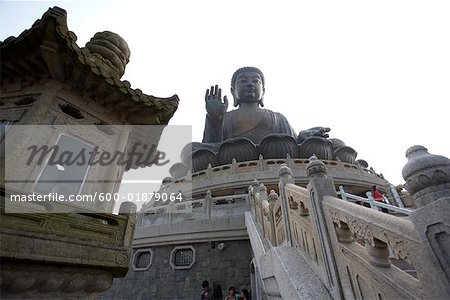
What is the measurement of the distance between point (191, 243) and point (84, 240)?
5943mm

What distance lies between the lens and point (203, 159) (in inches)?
694

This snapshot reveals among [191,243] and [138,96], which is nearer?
[138,96]

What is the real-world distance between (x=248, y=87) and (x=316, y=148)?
9.41 metres

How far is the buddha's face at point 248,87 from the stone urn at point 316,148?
815cm

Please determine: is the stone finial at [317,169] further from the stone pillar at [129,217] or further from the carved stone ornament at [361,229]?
the stone pillar at [129,217]

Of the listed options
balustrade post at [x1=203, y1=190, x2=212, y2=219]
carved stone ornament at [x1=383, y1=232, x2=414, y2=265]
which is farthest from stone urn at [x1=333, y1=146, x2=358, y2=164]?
carved stone ornament at [x1=383, y1=232, x2=414, y2=265]

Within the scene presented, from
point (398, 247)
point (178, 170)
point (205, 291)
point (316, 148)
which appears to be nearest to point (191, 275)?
point (205, 291)

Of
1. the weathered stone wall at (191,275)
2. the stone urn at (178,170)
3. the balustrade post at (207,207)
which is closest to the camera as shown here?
the weathered stone wall at (191,275)

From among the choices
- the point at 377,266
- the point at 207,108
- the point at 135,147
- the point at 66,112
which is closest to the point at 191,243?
the point at 135,147

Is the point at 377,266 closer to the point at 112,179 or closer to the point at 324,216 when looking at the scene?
the point at 324,216

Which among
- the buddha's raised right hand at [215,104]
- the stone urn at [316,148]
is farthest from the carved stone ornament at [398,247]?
the buddha's raised right hand at [215,104]

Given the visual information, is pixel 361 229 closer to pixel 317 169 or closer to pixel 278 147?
pixel 317 169

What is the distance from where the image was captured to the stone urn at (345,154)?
17.5 meters

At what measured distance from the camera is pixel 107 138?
4250mm
